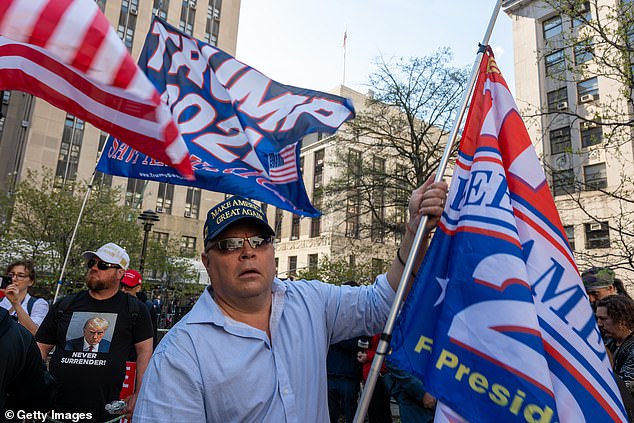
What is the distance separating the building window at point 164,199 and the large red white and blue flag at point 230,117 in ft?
133

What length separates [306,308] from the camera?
2336 millimetres

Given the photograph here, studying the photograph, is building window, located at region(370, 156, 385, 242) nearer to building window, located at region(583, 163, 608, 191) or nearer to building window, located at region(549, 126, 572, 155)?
building window, located at region(549, 126, 572, 155)

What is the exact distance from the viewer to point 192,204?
Result: 4547cm

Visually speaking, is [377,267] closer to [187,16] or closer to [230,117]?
[230,117]

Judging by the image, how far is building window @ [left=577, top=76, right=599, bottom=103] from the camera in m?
26.7

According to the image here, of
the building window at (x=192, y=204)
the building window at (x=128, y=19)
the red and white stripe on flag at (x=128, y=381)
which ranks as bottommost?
the red and white stripe on flag at (x=128, y=381)

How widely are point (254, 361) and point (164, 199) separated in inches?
1746

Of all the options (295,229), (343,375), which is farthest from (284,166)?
(295,229)

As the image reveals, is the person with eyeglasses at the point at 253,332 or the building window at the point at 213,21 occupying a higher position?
the building window at the point at 213,21

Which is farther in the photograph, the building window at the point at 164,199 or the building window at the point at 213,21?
the building window at the point at 213,21

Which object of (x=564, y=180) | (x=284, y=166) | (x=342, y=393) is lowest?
(x=342, y=393)

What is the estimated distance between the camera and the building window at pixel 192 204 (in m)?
45.0

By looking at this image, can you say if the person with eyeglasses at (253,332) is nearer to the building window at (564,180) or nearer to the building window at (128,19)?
the building window at (564,180)

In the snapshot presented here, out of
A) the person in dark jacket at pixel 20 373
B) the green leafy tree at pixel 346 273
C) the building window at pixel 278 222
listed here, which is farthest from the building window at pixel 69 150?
the person in dark jacket at pixel 20 373
